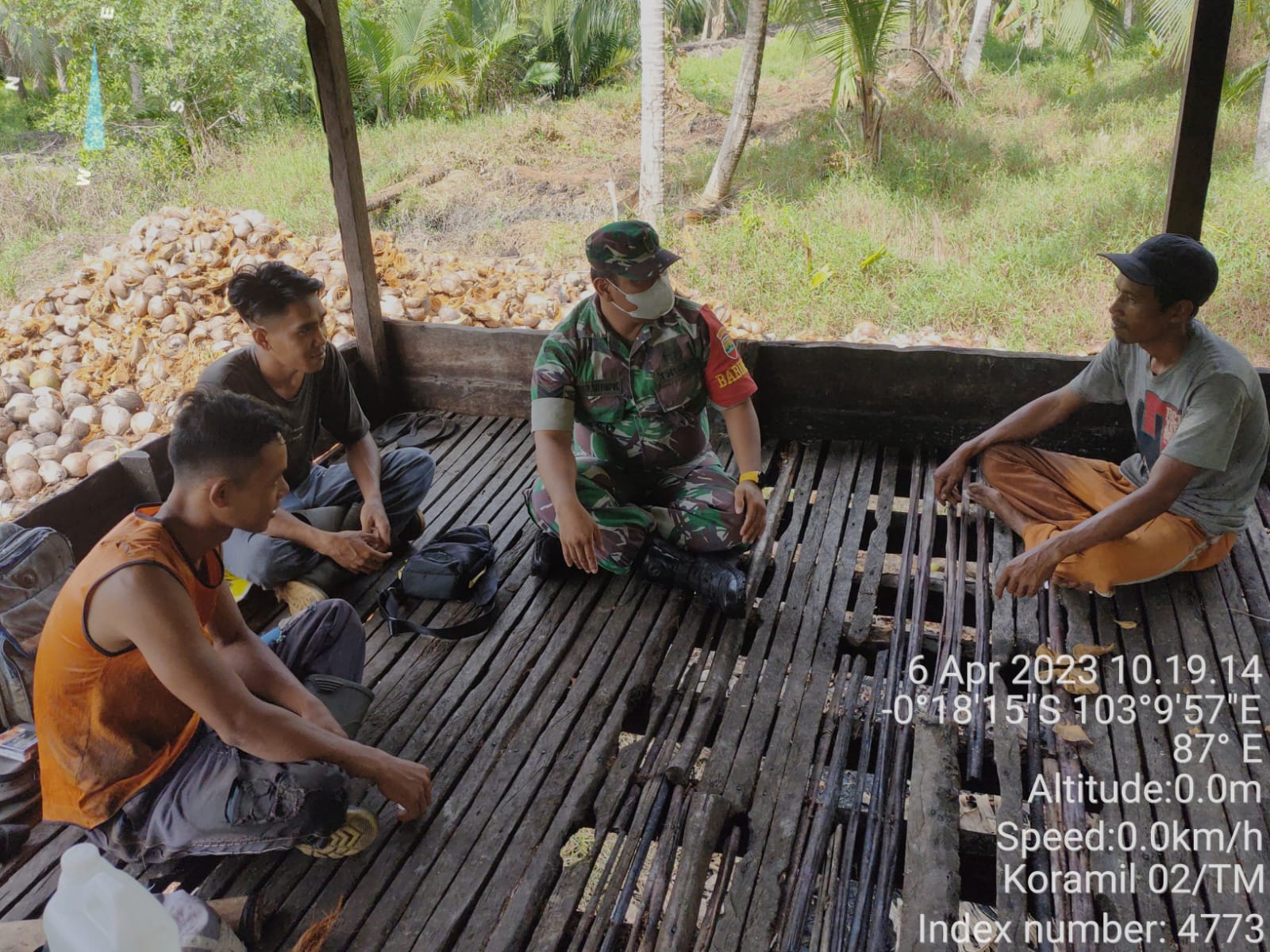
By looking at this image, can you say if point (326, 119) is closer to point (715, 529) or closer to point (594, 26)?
point (715, 529)

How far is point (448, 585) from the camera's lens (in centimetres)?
300

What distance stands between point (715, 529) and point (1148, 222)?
206 inches

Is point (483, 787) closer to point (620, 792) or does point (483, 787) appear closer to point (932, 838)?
point (620, 792)

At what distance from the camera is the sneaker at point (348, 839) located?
2098 millimetres

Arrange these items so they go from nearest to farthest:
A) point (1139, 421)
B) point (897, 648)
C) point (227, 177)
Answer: point (897, 648), point (1139, 421), point (227, 177)

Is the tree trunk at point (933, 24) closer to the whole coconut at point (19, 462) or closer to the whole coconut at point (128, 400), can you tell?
the whole coconut at point (128, 400)

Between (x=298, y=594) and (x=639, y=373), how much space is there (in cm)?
126

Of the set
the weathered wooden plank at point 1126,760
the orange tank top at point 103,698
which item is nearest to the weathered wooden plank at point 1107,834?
the weathered wooden plank at point 1126,760

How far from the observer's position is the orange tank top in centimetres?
177

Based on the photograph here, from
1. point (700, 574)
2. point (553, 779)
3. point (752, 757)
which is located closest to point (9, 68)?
point (700, 574)

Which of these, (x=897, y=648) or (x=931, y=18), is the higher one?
(x=931, y=18)

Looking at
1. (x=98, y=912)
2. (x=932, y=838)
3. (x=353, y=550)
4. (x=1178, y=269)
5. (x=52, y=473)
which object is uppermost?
(x=1178, y=269)

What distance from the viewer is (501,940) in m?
1.96

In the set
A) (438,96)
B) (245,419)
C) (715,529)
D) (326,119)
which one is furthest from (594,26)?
(245,419)
